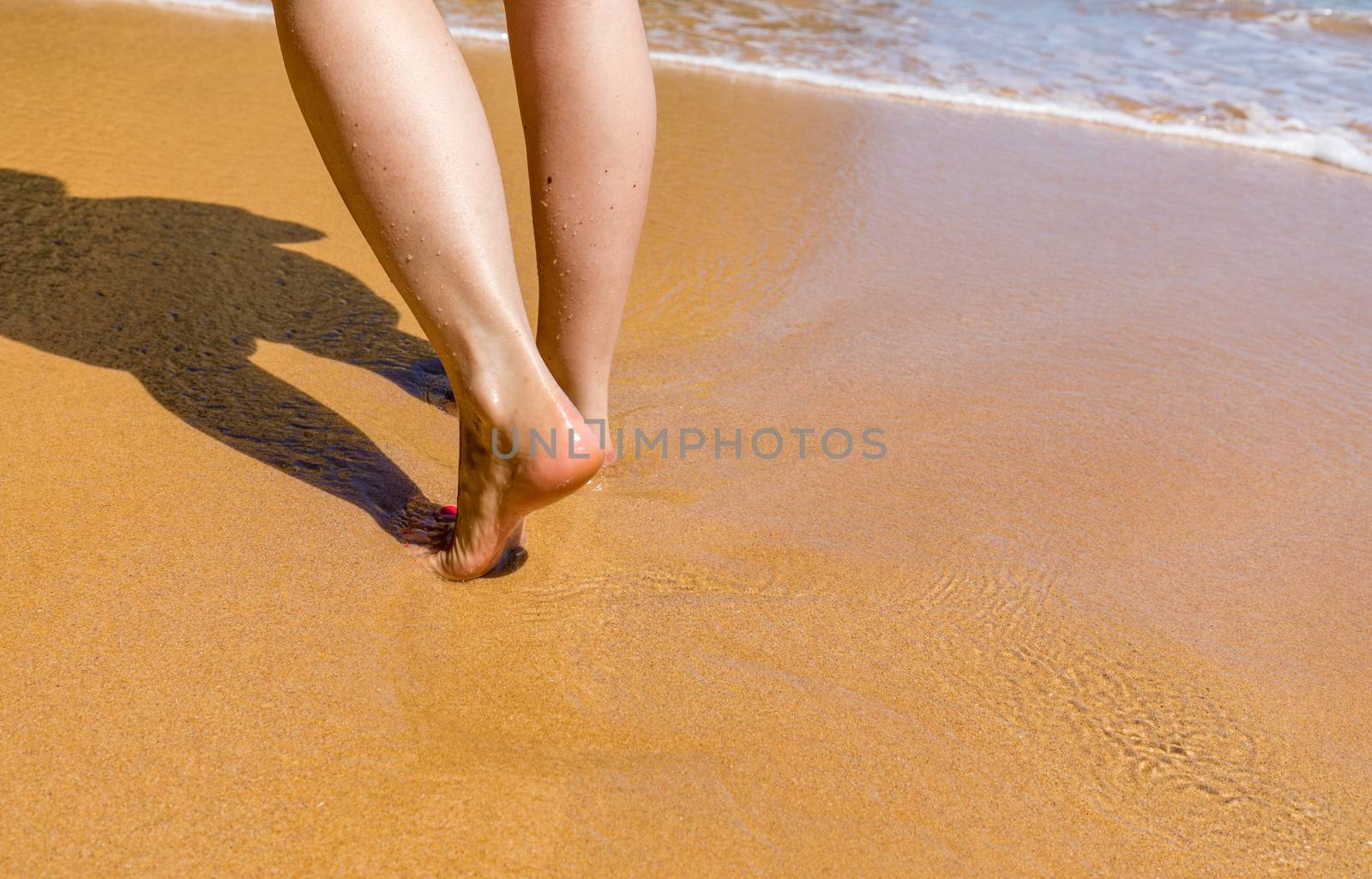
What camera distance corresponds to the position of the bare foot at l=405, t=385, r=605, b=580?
114cm

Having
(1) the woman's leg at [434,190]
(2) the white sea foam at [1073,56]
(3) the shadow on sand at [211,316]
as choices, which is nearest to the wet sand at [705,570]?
(3) the shadow on sand at [211,316]

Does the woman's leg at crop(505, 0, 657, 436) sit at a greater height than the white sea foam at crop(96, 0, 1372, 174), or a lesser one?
greater

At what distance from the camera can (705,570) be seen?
1317mm

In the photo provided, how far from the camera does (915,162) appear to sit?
3.12 metres

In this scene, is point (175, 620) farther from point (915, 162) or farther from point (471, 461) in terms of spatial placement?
point (915, 162)

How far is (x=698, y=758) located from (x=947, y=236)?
5.87 feet

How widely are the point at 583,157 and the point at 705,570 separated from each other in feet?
1.60

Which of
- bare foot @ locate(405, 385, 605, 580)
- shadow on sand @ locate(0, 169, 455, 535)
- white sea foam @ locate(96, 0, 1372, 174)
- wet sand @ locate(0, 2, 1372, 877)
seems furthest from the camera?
white sea foam @ locate(96, 0, 1372, 174)

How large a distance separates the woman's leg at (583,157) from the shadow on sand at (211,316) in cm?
31

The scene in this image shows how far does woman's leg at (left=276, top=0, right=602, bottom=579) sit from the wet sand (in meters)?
0.24

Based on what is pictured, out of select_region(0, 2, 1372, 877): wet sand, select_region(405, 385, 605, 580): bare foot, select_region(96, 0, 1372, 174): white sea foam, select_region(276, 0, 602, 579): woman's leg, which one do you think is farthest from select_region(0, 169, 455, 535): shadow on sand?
select_region(96, 0, 1372, 174): white sea foam

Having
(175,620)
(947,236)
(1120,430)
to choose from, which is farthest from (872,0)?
(175,620)

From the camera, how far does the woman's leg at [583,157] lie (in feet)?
3.91

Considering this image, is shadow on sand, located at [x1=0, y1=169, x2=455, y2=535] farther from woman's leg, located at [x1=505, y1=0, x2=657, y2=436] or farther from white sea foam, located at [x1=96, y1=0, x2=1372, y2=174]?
white sea foam, located at [x1=96, y1=0, x2=1372, y2=174]
